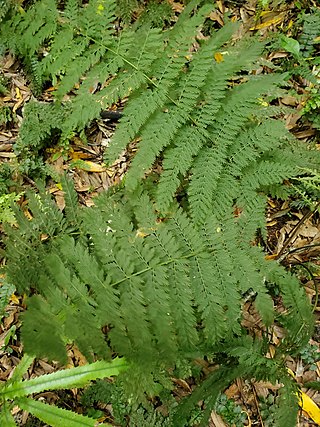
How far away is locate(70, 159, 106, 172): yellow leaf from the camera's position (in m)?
3.49

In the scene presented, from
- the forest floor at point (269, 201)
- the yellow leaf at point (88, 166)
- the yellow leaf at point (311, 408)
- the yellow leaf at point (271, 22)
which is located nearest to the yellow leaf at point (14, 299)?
the forest floor at point (269, 201)

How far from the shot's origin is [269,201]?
3338 mm

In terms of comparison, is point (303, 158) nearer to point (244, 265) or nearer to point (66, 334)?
point (244, 265)

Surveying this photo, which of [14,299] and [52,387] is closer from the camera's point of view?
[52,387]

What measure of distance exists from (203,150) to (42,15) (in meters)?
1.15

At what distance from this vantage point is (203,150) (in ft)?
8.69

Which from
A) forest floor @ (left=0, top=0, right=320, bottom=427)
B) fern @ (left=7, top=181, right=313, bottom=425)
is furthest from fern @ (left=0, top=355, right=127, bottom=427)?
forest floor @ (left=0, top=0, right=320, bottom=427)

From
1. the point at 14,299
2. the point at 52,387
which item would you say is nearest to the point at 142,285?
the point at 52,387

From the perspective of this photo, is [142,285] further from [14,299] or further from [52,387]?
[14,299]

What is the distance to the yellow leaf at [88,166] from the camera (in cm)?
349

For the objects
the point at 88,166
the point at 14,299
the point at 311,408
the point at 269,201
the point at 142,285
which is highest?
the point at 88,166

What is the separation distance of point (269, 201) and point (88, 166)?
1379mm

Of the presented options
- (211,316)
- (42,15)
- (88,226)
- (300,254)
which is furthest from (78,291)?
(300,254)

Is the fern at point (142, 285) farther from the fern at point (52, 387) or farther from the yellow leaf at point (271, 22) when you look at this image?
the yellow leaf at point (271, 22)
